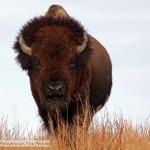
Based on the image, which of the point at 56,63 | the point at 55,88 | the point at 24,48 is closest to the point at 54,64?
the point at 56,63

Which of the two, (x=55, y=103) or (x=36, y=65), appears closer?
(x=55, y=103)

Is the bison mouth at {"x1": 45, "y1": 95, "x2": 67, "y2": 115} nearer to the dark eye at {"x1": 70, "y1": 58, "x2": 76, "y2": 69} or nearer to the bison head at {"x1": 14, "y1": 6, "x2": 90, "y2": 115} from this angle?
the bison head at {"x1": 14, "y1": 6, "x2": 90, "y2": 115}

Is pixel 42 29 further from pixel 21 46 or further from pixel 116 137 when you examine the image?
pixel 116 137

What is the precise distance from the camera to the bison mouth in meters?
10.3

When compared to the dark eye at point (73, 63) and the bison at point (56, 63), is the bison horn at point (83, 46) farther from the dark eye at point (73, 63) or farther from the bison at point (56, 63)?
the dark eye at point (73, 63)

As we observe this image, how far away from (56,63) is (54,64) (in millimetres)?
48

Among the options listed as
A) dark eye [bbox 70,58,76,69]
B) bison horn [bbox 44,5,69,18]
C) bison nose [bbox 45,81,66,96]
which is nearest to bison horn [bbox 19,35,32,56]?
dark eye [bbox 70,58,76,69]

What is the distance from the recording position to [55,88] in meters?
10.1

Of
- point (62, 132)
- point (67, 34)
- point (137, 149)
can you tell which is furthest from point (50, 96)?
point (137, 149)

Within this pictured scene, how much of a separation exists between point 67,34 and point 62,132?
1986 mm

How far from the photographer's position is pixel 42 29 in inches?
443

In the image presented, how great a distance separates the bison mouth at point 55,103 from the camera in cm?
1031

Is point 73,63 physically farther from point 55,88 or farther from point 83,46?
point 55,88

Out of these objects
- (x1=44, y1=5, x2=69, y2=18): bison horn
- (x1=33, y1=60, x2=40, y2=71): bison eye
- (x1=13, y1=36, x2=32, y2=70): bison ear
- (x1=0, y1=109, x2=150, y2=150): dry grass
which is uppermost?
(x1=44, y1=5, x2=69, y2=18): bison horn
